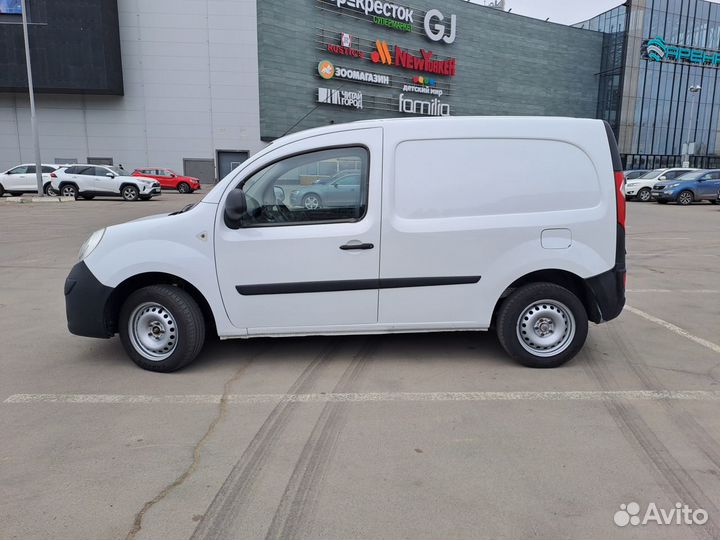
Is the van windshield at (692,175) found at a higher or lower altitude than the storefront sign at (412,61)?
lower

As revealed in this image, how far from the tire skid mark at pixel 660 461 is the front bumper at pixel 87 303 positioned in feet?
13.1

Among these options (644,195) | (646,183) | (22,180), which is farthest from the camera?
(644,195)

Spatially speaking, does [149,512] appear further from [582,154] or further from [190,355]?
[582,154]

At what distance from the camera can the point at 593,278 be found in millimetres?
4211

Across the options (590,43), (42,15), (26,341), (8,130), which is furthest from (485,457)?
(590,43)

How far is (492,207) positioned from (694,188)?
24.4 m

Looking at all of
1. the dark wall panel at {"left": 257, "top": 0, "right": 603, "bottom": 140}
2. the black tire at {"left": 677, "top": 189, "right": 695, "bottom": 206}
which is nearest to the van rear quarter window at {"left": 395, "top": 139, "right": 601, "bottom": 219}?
the black tire at {"left": 677, "top": 189, "right": 695, "bottom": 206}

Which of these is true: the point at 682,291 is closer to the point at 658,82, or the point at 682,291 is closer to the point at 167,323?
the point at 167,323

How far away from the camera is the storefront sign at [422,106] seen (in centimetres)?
4456

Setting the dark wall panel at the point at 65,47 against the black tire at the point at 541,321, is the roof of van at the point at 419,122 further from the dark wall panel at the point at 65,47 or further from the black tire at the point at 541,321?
the dark wall panel at the point at 65,47

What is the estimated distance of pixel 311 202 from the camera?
13.5 ft

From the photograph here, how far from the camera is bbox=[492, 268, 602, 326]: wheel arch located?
171 inches

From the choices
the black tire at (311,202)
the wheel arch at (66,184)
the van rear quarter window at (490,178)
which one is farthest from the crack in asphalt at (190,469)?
the wheel arch at (66,184)

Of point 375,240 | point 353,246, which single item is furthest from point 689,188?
point 353,246
